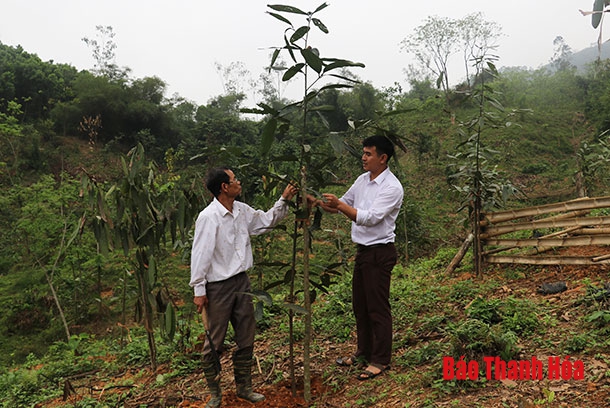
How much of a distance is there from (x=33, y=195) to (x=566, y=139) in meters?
Result: 19.1

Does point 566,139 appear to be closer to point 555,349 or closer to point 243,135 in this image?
point 243,135

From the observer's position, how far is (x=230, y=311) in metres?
2.64

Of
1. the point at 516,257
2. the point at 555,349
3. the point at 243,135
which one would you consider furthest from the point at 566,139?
the point at 555,349

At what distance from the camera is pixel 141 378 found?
349cm

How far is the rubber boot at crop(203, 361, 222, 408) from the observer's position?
2602mm

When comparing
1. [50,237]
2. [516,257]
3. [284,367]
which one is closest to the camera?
[284,367]

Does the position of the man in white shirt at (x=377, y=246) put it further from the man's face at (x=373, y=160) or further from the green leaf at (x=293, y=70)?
the green leaf at (x=293, y=70)

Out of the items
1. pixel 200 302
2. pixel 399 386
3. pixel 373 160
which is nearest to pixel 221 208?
pixel 200 302

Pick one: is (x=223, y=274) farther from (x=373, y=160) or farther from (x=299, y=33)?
(x=299, y=33)

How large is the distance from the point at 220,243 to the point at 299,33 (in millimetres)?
1265

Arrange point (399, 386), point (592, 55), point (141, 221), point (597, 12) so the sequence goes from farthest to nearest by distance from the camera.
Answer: point (592, 55)
point (141, 221)
point (399, 386)
point (597, 12)

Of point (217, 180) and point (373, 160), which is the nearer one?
point (217, 180)

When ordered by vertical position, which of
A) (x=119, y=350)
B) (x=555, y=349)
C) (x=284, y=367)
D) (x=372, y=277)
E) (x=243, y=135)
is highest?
(x=243, y=135)

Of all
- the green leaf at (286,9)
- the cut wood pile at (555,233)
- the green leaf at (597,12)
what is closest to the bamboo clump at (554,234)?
the cut wood pile at (555,233)
